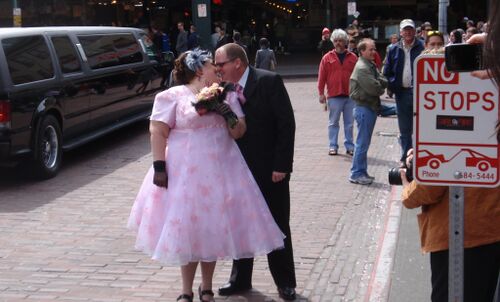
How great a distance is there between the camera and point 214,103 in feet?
16.8

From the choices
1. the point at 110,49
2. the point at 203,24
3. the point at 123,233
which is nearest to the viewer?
the point at 123,233

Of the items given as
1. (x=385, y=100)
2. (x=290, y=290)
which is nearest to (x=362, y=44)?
(x=290, y=290)

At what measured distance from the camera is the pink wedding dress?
507 centimetres

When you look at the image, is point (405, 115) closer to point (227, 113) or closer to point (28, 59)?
point (28, 59)

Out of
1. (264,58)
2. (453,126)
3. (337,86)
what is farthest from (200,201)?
(264,58)

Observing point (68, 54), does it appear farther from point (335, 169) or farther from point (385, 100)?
point (385, 100)

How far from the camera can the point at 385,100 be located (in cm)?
1712

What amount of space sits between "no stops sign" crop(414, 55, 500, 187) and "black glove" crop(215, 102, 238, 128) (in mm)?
1844

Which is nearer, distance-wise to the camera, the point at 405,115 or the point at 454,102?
the point at 454,102

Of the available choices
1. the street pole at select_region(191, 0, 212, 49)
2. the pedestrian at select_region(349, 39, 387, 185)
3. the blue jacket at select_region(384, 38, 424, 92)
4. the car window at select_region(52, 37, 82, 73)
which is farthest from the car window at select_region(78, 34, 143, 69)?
the street pole at select_region(191, 0, 212, 49)

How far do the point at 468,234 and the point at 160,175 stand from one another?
85.0 inches

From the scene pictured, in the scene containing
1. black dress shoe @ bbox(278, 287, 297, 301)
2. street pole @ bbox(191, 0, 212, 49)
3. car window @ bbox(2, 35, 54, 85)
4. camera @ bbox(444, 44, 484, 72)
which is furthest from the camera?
street pole @ bbox(191, 0, 212, 49)

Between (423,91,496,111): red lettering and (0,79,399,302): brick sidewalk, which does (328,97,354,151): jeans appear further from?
(423,91,496,111): red lettering

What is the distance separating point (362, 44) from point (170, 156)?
4789mm
